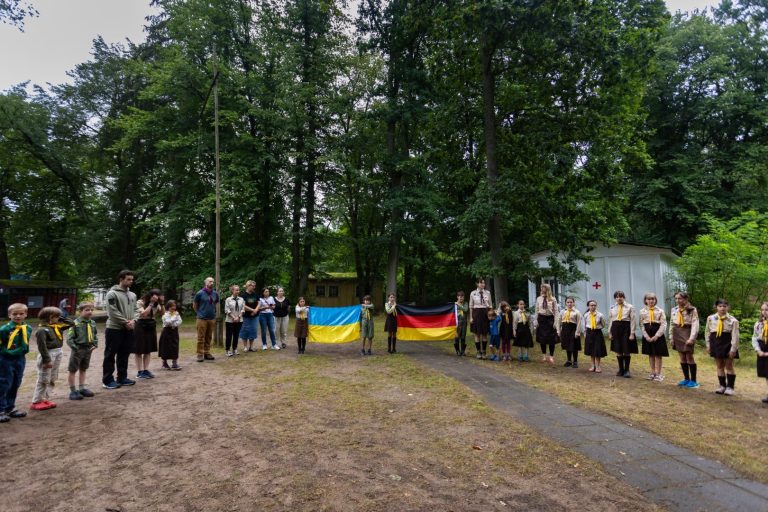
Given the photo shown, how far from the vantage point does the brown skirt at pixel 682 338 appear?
25.5 ft

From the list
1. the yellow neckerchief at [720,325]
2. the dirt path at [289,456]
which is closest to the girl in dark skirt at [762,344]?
the yellow neckerchief at [720,325]

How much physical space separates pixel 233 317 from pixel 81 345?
4.73m

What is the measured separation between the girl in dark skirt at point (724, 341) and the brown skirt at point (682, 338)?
35cm

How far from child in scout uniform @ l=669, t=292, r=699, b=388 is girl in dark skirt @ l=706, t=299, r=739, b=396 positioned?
327mm

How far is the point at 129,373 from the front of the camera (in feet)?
28.8

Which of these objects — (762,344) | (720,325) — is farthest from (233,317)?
(762,344)

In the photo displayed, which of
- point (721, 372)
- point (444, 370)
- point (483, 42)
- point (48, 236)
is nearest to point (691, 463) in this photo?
point (721, 372)

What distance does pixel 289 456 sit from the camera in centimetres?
432

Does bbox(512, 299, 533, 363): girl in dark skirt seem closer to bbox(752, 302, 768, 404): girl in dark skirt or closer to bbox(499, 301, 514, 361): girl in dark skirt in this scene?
bbox(499, 301, 514, 361): girl in dark skirt

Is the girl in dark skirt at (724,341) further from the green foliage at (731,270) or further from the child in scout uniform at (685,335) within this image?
the green foliage at (731,270)

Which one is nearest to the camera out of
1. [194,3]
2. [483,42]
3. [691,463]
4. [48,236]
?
[691,463]

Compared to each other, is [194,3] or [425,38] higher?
[194,3]

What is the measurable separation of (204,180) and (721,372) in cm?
2280

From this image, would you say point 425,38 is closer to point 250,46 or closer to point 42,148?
point 250,46
